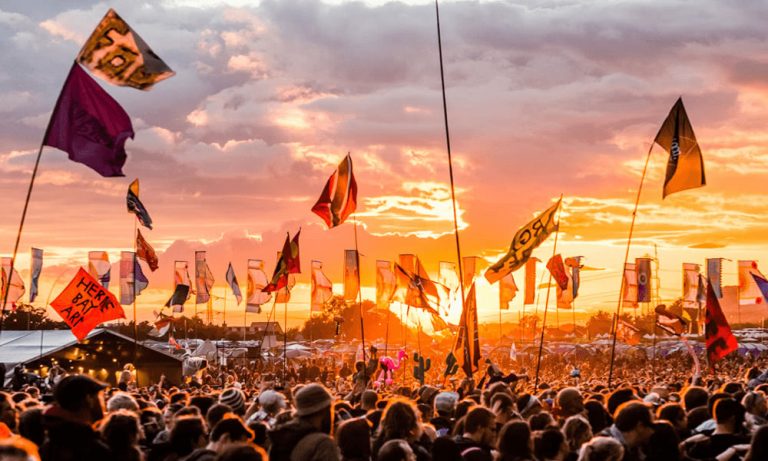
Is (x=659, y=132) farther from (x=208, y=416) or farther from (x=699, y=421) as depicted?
(x=208, y=416)

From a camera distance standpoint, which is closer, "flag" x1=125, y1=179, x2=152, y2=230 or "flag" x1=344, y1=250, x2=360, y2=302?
"flag" x1=125, y1=179, x2=152, y2=230

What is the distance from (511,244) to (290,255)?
12.3 m

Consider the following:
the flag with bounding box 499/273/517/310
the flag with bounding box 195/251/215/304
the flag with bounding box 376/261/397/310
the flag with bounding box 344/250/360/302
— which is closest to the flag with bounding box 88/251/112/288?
the flag with bounding box 195/251/215/304

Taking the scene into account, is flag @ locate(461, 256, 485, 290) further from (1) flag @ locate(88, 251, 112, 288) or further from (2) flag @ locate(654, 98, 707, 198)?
(2) flag @ locate(654, 98, 707, 198)

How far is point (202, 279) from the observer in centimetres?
5547

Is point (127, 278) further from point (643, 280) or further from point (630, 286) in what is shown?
point (643, 280)

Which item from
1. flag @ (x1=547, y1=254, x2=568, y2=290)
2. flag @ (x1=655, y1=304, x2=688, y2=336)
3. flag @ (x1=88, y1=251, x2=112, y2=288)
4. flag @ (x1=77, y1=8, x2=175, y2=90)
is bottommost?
flag @ (x1=655, y1=304, x2=688, y2=336)

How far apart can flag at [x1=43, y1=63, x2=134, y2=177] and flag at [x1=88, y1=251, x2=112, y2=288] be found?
31.8 metres

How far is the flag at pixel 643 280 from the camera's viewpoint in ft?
190

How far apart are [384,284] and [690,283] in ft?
72.4

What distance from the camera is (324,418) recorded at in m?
7.54

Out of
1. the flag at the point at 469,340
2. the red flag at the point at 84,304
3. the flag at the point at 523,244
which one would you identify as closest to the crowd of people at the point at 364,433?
the flag at the point at 469,340

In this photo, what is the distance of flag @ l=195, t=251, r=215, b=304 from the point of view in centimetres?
5519

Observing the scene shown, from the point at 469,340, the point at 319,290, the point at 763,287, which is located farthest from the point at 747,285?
the point at 469,340
